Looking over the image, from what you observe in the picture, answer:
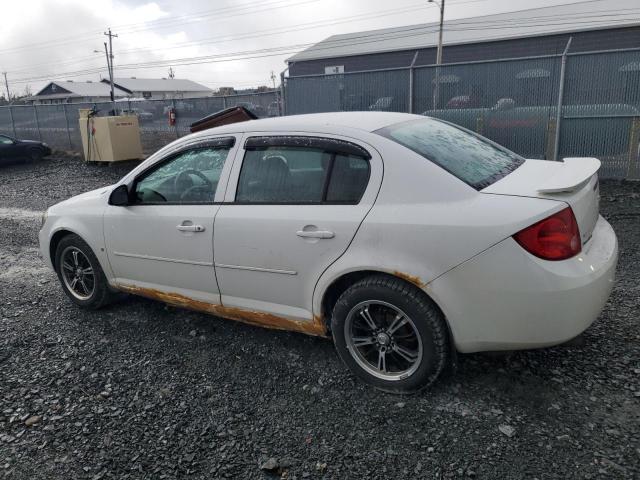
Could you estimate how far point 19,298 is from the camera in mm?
5207

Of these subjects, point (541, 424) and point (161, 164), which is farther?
point (161, 164)

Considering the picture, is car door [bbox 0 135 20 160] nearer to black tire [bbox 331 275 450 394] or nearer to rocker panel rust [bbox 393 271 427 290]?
black tire [bbox 331 275 450 394]

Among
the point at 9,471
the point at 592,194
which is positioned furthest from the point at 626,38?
the point at 9,471

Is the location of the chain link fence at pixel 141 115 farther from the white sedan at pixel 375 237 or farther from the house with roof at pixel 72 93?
the house with roof at pixel 72 93

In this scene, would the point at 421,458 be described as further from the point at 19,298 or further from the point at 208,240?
the point at 19,298

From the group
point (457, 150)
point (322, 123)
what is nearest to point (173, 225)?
point (322, 123)

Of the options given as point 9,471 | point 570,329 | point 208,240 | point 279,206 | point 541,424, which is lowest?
point 9,471

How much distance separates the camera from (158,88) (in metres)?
79.5

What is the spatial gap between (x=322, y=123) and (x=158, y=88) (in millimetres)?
82823

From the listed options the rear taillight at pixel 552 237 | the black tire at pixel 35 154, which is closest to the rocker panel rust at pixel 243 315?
the rear taillight at pixel 552 237

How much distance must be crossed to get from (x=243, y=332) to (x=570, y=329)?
7.75 ft

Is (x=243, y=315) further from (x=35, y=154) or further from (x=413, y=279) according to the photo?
(x=35, y=154)

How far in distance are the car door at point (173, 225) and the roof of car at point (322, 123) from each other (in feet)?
0.52

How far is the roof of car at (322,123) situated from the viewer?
3.34m
